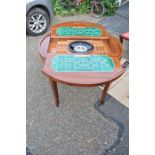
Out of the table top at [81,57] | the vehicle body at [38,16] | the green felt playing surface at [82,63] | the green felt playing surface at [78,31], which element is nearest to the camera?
the table top at [81,57]

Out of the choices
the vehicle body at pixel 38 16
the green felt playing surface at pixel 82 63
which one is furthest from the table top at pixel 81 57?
the vehicle body at pixel 38 16

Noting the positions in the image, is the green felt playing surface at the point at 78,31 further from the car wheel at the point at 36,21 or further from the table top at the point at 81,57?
the car wheel at the point at 36,21

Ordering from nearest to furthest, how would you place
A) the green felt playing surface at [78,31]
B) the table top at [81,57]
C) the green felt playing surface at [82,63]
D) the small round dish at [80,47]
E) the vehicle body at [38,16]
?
the table top at [81,57] < the green felt playing surface at [82,63] < the small round dish at [80,47] < the green felt playing surface at [78,31] < the vehicle body at [38,16]

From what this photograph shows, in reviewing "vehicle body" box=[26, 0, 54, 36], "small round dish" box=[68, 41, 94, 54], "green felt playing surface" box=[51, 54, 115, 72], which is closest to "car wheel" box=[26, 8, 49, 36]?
"vehicle body" box=[26, 0, 54, 36]

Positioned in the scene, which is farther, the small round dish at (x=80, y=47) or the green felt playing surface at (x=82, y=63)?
the small round dish at (x=80, y=47)

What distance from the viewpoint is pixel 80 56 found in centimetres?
304

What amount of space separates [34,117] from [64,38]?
119cm

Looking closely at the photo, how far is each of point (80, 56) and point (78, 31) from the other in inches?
26.7

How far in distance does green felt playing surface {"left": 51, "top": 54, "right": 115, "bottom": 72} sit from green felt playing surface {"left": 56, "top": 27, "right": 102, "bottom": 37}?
58 centimetres

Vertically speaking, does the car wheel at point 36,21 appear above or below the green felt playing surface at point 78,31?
below

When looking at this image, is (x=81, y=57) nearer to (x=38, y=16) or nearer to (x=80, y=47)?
(x=80, y=47)

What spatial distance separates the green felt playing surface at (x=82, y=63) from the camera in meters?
2.81

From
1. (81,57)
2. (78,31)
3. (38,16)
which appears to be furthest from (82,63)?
(38,16)
